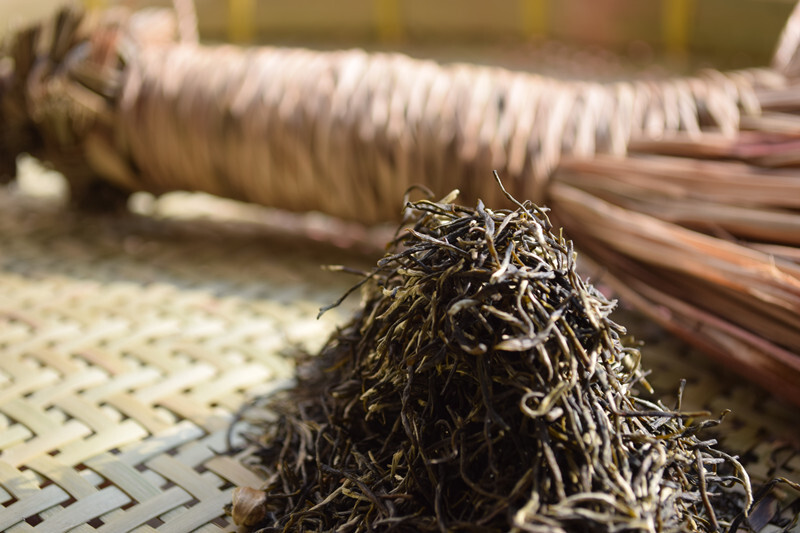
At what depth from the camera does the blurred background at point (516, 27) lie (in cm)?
123

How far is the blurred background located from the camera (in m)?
Answer: 1.23

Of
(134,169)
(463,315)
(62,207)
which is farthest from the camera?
(62,207)

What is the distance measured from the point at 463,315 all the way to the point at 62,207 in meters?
0.80

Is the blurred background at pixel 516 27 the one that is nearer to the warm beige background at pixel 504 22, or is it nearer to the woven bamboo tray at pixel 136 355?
the warm beige background at pixel 504 22

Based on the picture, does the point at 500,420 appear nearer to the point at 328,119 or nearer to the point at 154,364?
the point at 154,364

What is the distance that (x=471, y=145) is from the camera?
2.36 feet

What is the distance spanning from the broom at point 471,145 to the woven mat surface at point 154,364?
60mm

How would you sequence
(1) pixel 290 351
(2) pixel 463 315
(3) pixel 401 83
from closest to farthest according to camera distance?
(2) pixel 463 315 → (1) pixel 290 351 → (3) pixel 401 83

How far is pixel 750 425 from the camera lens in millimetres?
523

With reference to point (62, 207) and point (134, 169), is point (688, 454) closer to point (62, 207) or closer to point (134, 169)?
point (134, 169)

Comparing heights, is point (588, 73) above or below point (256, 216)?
above

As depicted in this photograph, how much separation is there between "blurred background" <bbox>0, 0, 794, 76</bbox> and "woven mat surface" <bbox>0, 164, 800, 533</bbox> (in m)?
0.39

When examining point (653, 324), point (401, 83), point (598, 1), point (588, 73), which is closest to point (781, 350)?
point (653, 324)

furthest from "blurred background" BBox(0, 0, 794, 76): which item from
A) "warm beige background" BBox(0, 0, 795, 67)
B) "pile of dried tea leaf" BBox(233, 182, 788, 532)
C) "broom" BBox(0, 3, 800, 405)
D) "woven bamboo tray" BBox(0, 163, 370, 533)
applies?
"pile of dried tea leaf" BBox(233, 182, 788, 532)
